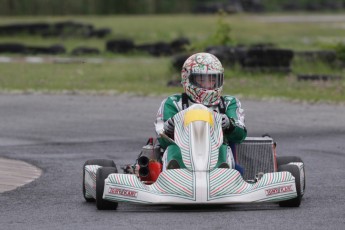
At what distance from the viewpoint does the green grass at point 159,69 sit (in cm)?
2012

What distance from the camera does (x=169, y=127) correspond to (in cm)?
863

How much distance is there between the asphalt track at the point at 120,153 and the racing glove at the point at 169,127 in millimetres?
623

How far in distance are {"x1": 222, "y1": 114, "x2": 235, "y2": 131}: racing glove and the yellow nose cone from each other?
0.24m

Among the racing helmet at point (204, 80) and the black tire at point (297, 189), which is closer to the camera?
the black tire at point (297, 189)

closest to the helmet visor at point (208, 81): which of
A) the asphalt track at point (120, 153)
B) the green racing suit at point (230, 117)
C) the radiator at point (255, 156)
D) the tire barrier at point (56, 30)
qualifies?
the green racing suit at point (230, 117)

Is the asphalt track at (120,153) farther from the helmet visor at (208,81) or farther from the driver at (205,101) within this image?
the helmet visor at (208,81)

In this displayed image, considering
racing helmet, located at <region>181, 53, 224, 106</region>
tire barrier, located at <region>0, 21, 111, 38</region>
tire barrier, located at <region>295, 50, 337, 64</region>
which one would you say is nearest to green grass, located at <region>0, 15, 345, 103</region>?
tire barrier, located at <region>295, 50, 337, 64</region>

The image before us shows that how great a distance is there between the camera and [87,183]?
8.73m

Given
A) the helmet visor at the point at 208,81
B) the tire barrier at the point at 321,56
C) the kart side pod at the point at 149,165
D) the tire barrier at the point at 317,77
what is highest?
the helmet visor at the point at 208,81

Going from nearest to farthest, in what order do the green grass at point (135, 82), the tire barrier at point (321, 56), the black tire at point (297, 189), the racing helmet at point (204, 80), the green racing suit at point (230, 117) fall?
the black tire at point (297, 189) → the green racing suit at point (230, 117) → the racing helmet at point (204, 80) → the green grass at point (135, 82) → the tire barrier at point (321, 56)

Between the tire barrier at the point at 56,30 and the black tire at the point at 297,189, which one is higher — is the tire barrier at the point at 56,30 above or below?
below

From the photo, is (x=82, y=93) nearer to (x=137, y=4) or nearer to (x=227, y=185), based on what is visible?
(x=227, y=185)

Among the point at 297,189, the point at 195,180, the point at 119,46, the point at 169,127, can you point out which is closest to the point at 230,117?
the point at 169,127

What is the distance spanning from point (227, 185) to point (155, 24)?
31.5 m
